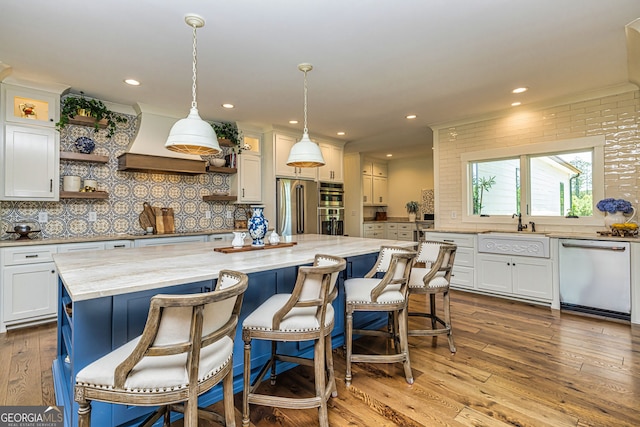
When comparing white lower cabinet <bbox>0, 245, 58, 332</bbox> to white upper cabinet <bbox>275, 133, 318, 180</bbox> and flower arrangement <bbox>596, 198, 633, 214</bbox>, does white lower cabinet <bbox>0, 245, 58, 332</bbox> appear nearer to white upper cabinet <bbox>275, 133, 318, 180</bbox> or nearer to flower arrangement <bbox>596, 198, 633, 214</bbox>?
white upper cabinet <bbox>275, 133, 318, 180</bbox>

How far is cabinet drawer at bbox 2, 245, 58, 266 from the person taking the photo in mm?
3139

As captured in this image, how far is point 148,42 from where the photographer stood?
255 centimetres

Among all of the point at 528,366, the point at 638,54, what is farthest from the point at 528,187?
→ the point at 528,366

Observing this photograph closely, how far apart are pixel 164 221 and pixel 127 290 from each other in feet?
11.3

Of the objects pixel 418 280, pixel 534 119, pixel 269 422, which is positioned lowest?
pixel 269 422

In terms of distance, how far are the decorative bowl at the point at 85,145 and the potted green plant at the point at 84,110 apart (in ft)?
0.64

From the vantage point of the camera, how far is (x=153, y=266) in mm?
1798

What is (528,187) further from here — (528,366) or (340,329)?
(340,329)

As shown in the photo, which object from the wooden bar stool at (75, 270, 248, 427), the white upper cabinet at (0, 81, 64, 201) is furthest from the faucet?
the white upper cabinet at (0, 81, 64, 201)

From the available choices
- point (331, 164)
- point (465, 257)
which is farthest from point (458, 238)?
point (331, 164)

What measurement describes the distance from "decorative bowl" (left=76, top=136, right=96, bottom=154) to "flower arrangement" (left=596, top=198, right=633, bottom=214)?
5931mm

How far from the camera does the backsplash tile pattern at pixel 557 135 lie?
358 centimetres

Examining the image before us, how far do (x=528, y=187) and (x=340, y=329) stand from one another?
3.43 metres

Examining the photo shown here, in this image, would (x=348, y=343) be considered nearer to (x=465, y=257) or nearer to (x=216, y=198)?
(x=465, y=257)
